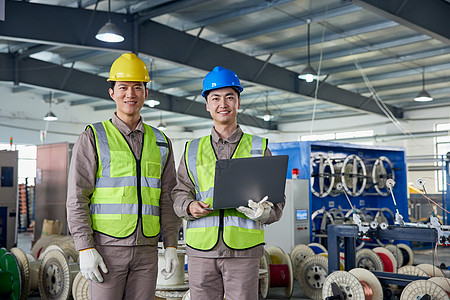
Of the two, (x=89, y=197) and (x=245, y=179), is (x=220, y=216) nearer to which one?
(x=245, y=179)

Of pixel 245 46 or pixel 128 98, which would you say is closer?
pixel 128 98

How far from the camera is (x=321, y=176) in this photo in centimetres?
996

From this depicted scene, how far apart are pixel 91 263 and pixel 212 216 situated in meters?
0.74

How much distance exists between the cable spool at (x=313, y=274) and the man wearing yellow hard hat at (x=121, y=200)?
14.8 ft

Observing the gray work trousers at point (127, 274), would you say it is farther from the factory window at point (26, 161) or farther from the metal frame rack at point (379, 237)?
the factory window at point (26, 161)

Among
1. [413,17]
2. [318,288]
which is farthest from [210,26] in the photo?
[318,288]

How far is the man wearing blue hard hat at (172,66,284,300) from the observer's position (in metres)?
2.84

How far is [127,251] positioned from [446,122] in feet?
65.6

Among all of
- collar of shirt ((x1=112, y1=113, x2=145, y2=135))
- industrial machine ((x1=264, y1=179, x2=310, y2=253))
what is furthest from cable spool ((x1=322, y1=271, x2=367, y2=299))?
collar of shirt ((x1=112, y1=113, x2=145, y2=135))

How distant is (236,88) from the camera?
3.13 meters

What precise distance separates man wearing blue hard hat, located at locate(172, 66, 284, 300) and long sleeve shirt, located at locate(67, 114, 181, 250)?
6.3 inches

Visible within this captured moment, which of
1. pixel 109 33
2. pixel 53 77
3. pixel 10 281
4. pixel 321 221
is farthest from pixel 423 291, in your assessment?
pixel 53 77

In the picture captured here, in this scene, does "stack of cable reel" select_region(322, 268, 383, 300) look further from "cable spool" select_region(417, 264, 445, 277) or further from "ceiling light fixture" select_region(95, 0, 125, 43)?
"ceiling light fixture" select_region(95, 0, 125, 43)

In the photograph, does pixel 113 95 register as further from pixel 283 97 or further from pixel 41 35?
pixel 283 97
